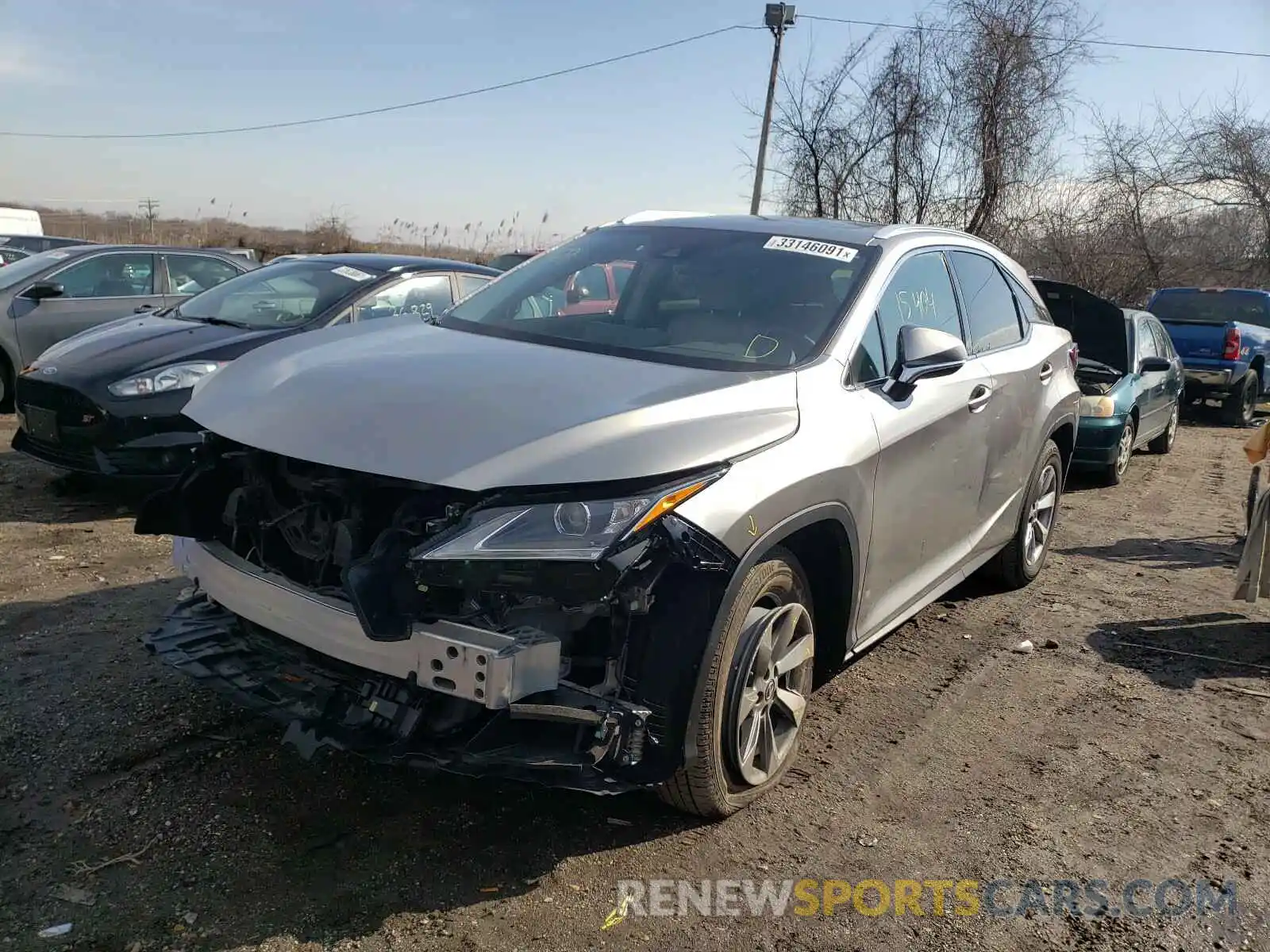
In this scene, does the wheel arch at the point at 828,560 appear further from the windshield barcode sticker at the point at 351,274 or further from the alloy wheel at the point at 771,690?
the windshield barcode sticker at the point at 351,274

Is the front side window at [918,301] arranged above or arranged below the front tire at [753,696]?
above

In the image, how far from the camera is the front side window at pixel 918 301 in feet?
12.8

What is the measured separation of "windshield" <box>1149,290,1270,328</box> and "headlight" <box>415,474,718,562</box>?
15087 mm

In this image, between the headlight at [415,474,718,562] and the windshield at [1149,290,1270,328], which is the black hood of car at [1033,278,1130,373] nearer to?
the windshield at [1149,290,1270,328]

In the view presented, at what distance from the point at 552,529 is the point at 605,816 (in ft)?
3.76

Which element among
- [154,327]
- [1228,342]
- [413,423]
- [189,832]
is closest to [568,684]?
[413,423]

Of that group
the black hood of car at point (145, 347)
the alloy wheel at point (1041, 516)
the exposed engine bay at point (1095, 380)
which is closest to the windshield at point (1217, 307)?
the exposed engine bay at point (1095, 380)

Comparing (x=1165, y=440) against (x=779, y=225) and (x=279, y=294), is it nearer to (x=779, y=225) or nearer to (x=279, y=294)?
(x=779, y=225)

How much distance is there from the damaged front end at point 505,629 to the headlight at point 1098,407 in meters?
7.37

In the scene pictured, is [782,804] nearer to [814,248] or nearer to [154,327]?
[814,248]

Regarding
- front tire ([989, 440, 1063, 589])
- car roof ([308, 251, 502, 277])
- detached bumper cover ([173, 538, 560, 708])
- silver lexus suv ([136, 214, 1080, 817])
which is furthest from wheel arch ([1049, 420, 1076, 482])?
detached bumper cover ([173, 538, 560, 708])

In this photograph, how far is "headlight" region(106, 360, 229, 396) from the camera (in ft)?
20.2

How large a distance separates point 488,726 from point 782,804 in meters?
1.24

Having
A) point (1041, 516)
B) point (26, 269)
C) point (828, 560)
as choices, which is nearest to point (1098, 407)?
point (1041, 516)
